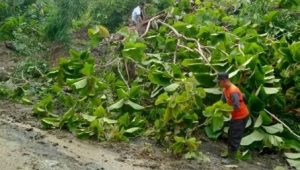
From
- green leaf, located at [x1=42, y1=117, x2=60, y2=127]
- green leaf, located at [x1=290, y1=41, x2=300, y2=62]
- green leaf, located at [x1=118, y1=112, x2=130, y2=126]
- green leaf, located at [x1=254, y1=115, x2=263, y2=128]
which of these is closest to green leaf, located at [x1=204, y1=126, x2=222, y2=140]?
green leaf, located at [x1=254, y1=115, x2=263, y2=128]

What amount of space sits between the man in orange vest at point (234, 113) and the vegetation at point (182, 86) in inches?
4.0

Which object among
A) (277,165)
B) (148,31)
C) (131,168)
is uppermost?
(148,31)

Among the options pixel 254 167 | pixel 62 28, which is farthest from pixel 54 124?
pixel 62 28

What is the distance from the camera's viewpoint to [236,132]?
585 centimetres

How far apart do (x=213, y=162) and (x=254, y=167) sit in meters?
0.48

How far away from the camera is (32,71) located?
8.66 m

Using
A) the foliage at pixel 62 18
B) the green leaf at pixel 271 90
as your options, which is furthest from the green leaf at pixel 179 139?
the foliage at pixel 62 18

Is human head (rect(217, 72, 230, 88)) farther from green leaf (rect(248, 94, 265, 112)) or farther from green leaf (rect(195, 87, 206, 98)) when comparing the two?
green leaf (rect(248, 94, 265, 112))

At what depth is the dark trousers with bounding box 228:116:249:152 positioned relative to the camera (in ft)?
19.2

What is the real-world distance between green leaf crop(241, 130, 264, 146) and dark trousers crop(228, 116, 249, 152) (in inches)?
9.2

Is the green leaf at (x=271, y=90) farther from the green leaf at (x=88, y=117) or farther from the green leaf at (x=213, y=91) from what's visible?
the green leaf at (x=88, y=117)

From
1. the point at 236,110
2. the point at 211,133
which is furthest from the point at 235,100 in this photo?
the point at 211,133

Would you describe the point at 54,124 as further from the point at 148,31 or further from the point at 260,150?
the point at 148,31

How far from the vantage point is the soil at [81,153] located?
511 cm
